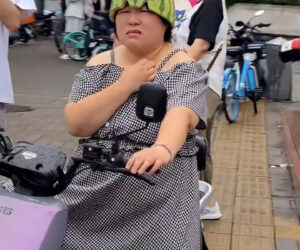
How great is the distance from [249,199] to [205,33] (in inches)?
73.7

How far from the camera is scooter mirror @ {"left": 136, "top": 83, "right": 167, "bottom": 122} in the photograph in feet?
6.58

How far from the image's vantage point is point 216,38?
14.5 ft

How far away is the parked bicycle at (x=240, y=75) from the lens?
896cm

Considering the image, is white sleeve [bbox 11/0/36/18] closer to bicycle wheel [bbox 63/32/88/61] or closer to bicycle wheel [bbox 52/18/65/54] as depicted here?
bicycle wheel [bbox 63/32/88/61]

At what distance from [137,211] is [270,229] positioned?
2.80 meters

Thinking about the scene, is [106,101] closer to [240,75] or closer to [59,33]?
[240,75]

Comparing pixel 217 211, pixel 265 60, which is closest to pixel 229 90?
pixel 265 60

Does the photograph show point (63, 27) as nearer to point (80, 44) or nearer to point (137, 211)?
point (80, 44)

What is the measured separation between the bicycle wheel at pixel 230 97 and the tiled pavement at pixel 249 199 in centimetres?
62

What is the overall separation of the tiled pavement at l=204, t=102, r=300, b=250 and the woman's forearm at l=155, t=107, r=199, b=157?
244cm

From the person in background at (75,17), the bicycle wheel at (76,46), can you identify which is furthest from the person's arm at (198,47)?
the person in background at (75,17)

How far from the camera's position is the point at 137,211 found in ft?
7.77

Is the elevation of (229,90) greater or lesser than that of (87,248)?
lesser

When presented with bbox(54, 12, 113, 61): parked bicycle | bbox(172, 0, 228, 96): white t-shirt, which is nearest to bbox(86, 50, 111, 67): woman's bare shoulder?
bbox(172, 0, 228, 96): white t-shirt
